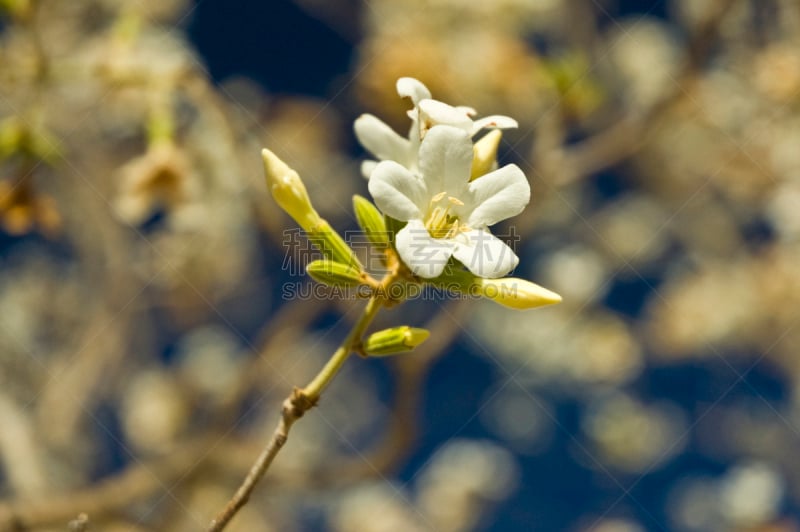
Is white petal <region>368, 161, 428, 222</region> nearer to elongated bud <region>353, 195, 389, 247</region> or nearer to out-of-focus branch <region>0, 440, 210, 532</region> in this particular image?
elongated bud <region>353, 195, 389, 247</region>

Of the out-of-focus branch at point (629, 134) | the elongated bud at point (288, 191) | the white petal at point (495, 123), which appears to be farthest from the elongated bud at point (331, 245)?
the out-of-focus branch at point (629, 134)

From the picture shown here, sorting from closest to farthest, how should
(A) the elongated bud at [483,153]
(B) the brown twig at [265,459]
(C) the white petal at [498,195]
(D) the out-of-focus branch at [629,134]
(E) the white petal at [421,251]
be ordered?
1. (B) the brown twig at [265,459]
2. (E) the white petal at [421,251]
3. (C) the white petal at [498,195]
4. (A) the elongated bud at [483,153]
5. (D) the out-of-focus branch at [629,134]

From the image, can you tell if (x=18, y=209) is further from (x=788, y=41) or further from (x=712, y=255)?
(x=712, y=255)

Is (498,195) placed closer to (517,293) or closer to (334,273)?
(517,293)

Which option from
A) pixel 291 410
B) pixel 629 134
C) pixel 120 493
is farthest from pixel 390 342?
pixel 629 134

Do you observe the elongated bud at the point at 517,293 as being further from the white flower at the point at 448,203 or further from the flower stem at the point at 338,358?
the flower stem at the point at 338,358

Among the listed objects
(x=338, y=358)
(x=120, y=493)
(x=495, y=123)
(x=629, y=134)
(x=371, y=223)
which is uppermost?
(x=495, y=123)

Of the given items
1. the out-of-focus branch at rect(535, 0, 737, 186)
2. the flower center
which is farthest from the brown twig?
the out-of-focus branch at rect(535, 0, 737, 186)
